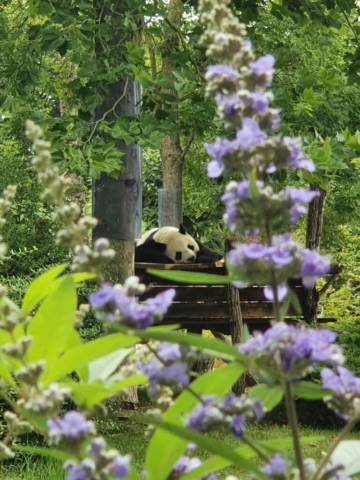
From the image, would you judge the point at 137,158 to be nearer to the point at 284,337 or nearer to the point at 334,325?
the point at 334,325

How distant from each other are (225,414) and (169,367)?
0.07m

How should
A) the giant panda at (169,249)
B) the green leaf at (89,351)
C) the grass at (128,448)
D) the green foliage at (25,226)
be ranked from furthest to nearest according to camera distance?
the giant panda at (169,249)
the green foliage at (25,226)
the grass at (128,448)
the green leaf at (89,351)

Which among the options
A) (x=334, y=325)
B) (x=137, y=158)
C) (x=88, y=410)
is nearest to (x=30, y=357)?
(x=88, y=410)

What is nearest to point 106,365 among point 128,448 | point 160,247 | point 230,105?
point 230,105

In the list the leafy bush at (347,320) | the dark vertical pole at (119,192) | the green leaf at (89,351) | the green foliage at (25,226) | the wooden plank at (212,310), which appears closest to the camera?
the green leaf at (89,351)

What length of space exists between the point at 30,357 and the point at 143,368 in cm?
15

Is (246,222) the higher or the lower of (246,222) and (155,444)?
the higher

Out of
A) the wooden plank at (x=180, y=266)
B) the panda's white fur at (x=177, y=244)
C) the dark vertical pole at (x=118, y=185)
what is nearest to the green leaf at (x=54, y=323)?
the dark vertical pole at (x=118, y=185)

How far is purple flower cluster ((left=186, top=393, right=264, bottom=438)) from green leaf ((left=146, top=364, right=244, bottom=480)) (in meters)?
0.05

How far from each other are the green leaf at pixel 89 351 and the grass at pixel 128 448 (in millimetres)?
3402

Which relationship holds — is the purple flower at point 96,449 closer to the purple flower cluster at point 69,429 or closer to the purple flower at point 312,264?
the purple flower cluster at point 69,429

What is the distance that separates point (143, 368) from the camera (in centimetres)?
77

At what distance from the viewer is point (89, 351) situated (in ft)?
2.47

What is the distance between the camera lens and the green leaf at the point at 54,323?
80 cm
